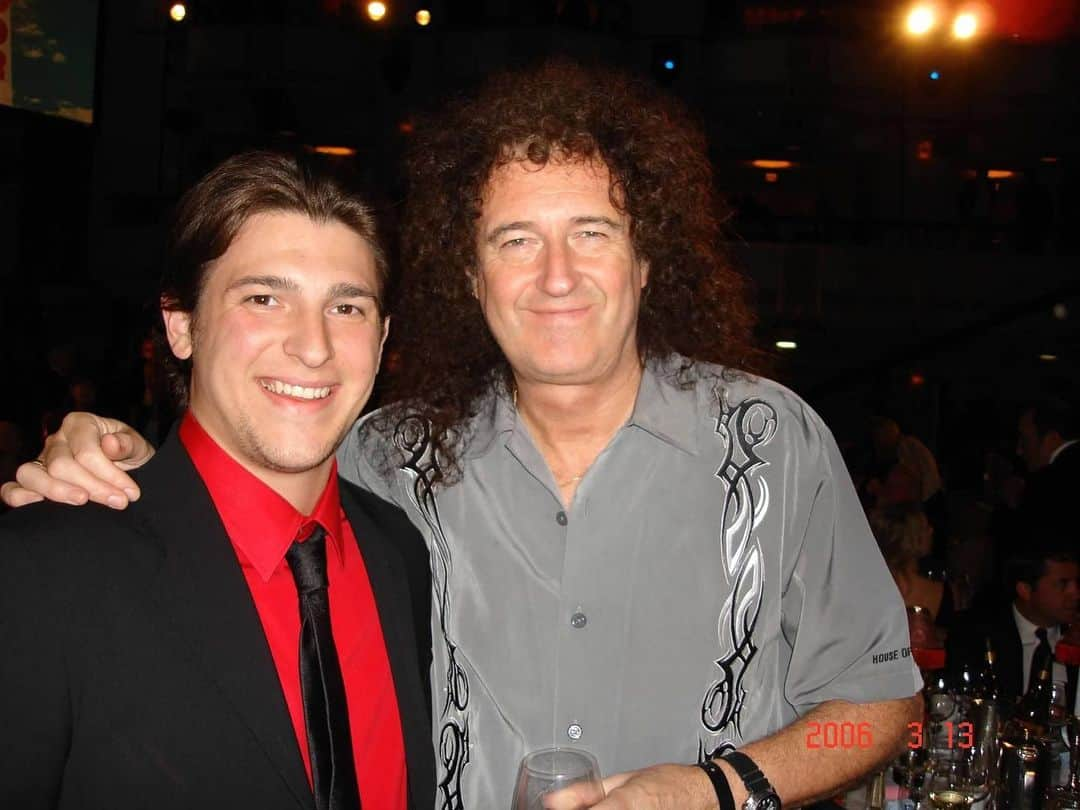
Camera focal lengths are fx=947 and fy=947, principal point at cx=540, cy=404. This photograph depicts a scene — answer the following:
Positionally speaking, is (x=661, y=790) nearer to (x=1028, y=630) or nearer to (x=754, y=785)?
(x=754, y=785)

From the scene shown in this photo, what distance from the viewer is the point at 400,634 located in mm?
1896

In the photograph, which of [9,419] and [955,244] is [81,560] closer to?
[9,419]

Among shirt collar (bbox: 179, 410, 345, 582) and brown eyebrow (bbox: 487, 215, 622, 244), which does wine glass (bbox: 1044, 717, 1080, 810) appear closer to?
brown eyebrow (bbox: 487, 215, 622, 244)

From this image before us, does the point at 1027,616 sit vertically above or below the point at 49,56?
below

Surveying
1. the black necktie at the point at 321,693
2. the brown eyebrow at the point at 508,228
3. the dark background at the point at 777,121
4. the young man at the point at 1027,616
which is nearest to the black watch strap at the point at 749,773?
the black necktie at the point at 321,693

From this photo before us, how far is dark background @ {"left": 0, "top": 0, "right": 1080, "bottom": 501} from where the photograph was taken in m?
14.4

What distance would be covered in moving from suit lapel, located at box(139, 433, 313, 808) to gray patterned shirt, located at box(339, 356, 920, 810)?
1.71ft

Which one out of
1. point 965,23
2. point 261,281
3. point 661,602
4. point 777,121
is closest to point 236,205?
point 261,281

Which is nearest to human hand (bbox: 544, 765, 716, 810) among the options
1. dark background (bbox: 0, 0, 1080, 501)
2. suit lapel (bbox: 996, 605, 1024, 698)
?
suit lapel (bbox: 996, 605, 1024, 698)

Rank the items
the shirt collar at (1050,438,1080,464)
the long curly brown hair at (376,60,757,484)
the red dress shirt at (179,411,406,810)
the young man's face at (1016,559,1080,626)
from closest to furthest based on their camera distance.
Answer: the red dress shirt at (179,411,406,810), the long curly brown hair at (376,60,757,484), the young man's face at (1016,559,1080,626), the shirt collar at (1050,438,1080,464)

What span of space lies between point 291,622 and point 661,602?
30.0 inches

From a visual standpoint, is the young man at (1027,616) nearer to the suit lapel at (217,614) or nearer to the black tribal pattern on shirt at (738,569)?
the black tribal pattern on shirt at (738,569)

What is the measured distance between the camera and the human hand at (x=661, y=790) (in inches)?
62.3

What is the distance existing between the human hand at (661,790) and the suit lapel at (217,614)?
0.52 metres
